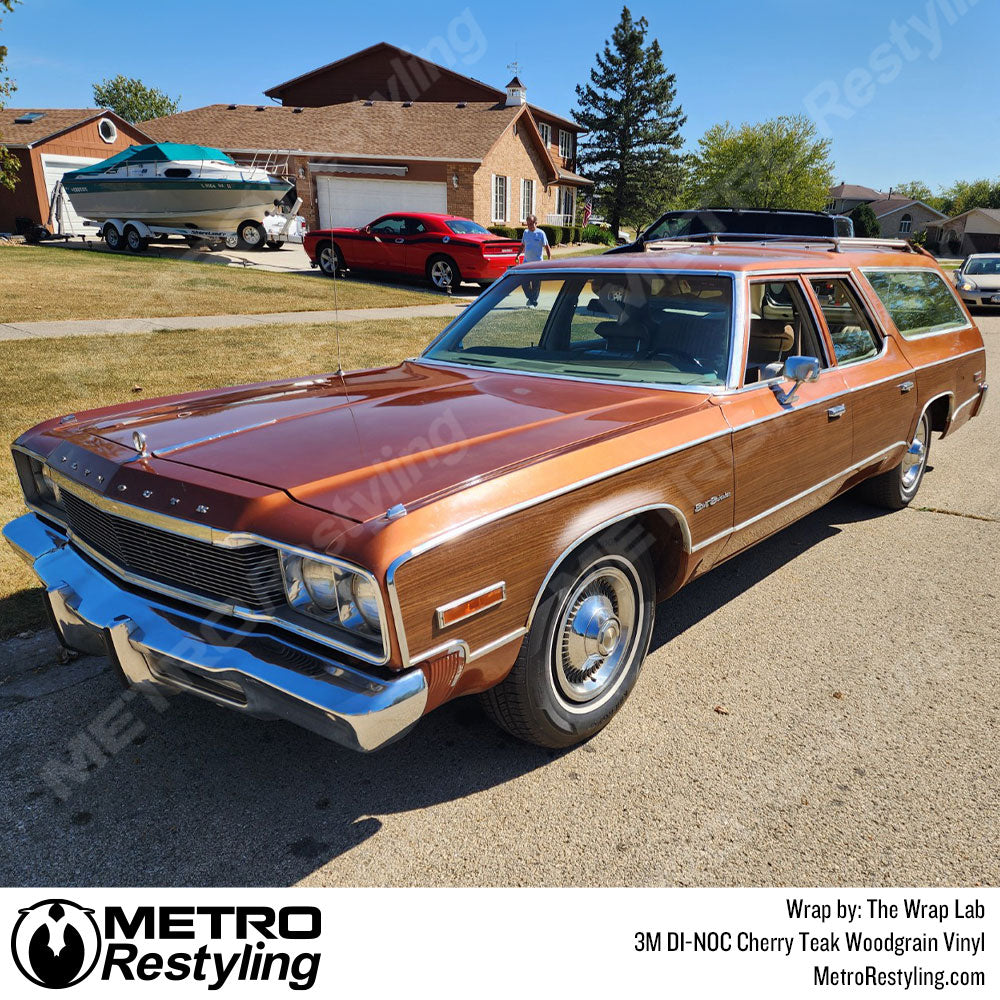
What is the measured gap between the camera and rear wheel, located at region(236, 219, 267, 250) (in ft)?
72.9

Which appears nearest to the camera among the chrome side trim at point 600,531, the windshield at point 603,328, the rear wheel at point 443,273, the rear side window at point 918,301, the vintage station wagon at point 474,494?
the vintage station wagon at point 474,494

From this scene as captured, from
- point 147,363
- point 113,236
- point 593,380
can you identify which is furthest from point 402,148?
point 593,380

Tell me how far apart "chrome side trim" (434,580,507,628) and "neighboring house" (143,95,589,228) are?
2547 cm

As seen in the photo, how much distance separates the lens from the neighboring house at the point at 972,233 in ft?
274

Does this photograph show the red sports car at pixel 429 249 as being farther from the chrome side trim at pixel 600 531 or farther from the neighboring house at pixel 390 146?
the chrome side trim at pixel 600 531

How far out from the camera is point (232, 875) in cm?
234

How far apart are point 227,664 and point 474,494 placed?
2.71ft

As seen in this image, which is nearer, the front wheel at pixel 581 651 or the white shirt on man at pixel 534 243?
the front wheel at pixel 581 651

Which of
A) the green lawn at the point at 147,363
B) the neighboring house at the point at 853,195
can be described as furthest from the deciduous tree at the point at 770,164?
the neighboring house at the point at 853,195

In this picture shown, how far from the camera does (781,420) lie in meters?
3.56

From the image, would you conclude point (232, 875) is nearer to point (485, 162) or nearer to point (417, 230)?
point (417, 230)

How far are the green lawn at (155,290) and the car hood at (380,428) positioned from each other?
30.8 ft
